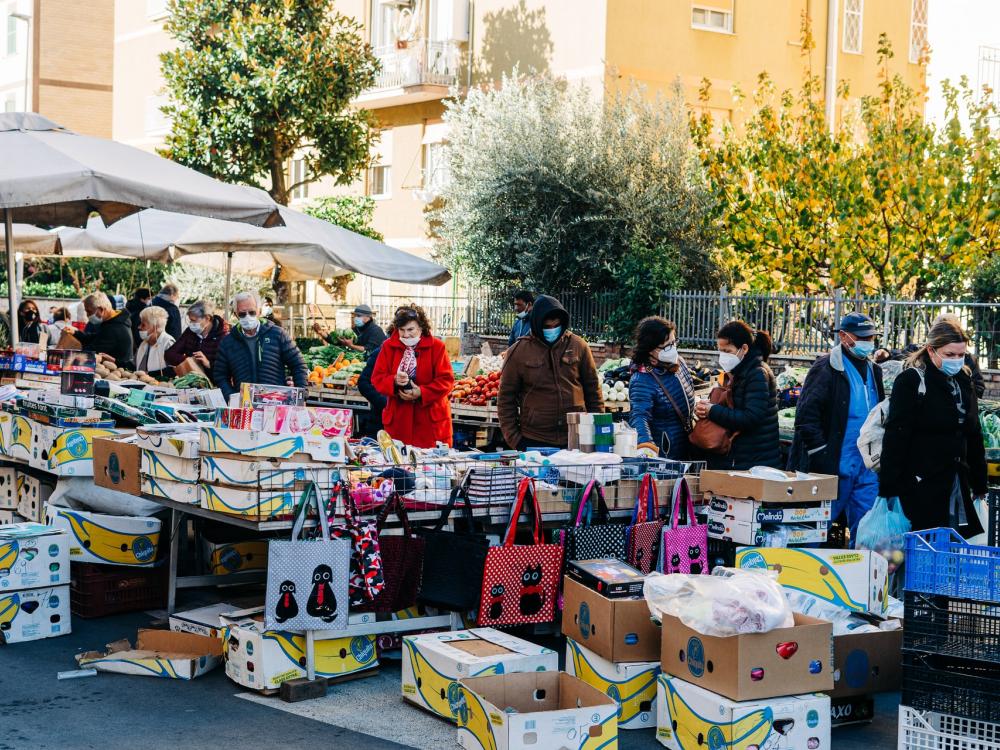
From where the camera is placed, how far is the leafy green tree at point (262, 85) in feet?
76.2

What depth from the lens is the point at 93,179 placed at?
324 inches

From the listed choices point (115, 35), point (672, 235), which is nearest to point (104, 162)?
point (672, 235)

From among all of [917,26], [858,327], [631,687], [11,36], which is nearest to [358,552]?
[631,687]

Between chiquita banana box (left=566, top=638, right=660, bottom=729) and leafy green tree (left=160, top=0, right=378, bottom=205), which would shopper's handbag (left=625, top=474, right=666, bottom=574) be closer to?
chiquita banana box (left=566, top=638, right=660, bottom=729)

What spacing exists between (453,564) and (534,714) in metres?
1.40

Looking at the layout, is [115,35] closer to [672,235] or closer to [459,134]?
[459,134]

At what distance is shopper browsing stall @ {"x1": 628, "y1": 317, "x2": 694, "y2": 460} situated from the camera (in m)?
7.73

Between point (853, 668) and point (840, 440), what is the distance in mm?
2377

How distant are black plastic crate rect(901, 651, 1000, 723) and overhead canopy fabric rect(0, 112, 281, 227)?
575 centimetres

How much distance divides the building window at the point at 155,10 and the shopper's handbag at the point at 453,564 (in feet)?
102

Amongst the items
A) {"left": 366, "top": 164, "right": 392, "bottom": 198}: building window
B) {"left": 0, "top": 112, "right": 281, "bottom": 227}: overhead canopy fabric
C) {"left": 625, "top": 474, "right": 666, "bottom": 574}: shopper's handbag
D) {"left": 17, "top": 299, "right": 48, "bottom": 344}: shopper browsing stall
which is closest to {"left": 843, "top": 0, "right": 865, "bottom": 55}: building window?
{"left": 366, "top": 164, "right": 392, "bottom": 198}: building window

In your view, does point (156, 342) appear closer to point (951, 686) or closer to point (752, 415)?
point (752, 415)

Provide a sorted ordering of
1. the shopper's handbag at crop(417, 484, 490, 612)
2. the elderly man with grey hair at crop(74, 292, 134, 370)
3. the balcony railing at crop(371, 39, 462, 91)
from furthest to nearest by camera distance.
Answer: the balcony railing at crop(371, 39, 462, 91) < the elderly man with grey hair at crop(74, 292, 134, 370) < the shopper's handbag at crop(417, 484, 490, 612)

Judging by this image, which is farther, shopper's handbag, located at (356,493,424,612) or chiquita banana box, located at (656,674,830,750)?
shopper's handbag, located at (356,493,424,612)
